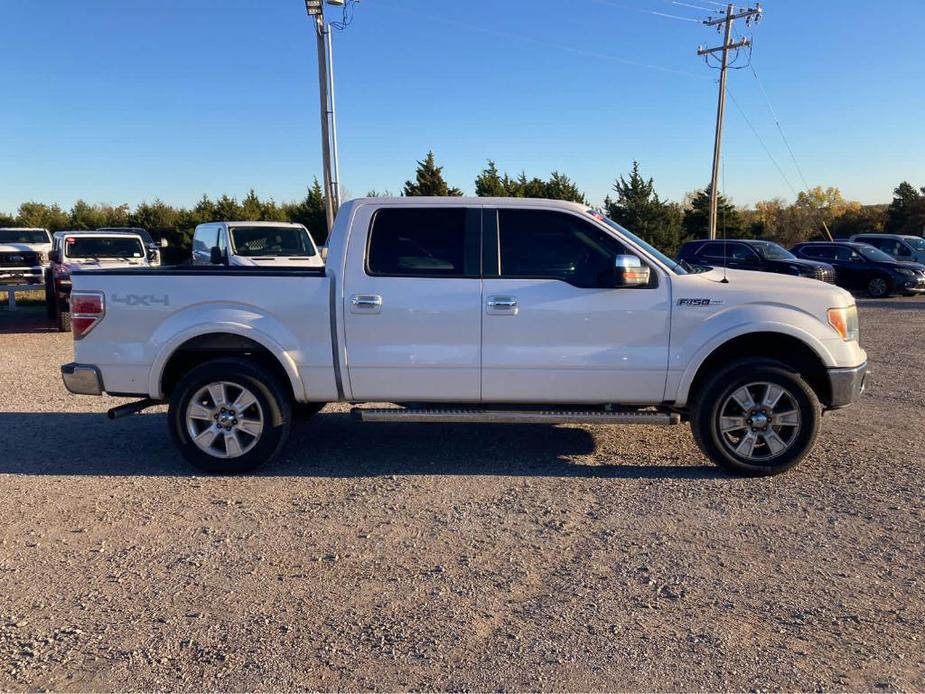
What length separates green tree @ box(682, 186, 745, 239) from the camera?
38.5 meters

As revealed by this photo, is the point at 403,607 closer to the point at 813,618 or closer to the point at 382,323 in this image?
the point at 813,618

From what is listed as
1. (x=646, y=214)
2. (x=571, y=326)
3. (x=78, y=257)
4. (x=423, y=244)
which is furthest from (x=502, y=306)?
(x=646, y=214)

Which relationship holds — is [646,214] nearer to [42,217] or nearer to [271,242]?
[271,242]

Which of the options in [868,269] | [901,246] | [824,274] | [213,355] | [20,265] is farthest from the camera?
[901,246]

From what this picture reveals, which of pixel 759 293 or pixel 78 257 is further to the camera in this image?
pixel 78 257

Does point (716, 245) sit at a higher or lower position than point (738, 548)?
higher

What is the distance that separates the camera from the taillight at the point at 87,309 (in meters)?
5.24

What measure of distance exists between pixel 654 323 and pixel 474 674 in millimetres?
2989

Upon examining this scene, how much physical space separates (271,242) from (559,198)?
2144cm

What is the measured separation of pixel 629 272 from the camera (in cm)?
504

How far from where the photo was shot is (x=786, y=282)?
5.29 meters

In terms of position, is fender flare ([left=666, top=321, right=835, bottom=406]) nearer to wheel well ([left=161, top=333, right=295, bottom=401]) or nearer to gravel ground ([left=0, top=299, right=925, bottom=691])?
gravel ground ([left=0, top=299, right=925, bottom=691])

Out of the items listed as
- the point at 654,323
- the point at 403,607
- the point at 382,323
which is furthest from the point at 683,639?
the point at 382,323

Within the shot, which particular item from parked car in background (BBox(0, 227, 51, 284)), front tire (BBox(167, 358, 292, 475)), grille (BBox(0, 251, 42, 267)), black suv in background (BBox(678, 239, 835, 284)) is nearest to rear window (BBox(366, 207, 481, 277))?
front tire (BBox(167, 358, 292, 475))
